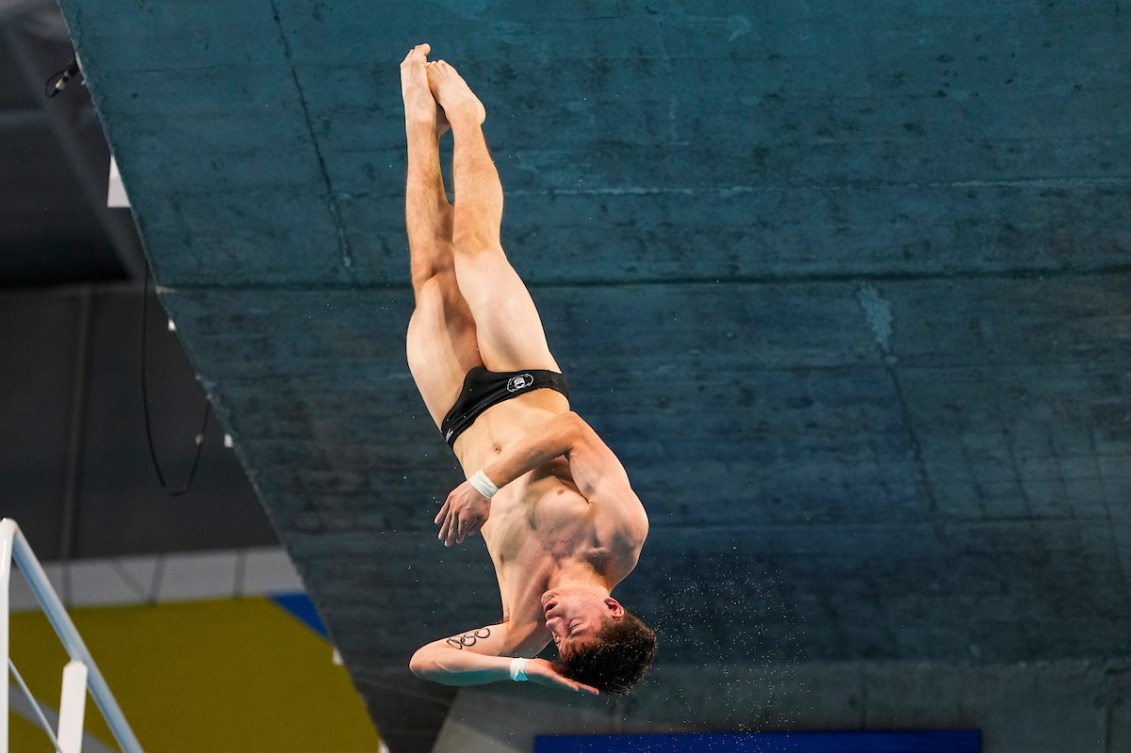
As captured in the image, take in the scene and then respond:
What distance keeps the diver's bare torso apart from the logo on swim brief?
0.12 feet

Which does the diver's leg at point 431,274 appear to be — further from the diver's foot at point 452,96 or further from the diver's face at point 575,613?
the diver's face at point 575,613

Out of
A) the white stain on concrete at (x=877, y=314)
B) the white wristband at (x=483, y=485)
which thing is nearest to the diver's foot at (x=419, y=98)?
the white wristband at (x=483, y=485)

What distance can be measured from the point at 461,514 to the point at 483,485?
0.15 metres

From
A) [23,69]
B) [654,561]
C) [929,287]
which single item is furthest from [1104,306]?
[23,69]

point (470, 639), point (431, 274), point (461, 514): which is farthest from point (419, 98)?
point (470, 639)

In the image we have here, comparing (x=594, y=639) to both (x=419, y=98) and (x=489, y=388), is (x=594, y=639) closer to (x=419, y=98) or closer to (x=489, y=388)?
(x=489, y=388)

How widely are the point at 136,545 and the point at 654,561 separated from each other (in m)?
5.60

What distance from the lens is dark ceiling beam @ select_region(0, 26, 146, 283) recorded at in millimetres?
10000

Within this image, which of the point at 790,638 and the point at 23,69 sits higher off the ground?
the point at 23,69

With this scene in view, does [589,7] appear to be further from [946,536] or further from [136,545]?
[136,545]

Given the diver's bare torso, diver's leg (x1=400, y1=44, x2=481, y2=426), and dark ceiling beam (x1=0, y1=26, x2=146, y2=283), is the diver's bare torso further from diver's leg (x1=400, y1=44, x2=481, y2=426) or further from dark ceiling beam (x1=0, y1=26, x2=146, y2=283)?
dark ceiling beam (x1=0, y1=26, x2=146, y2=283)

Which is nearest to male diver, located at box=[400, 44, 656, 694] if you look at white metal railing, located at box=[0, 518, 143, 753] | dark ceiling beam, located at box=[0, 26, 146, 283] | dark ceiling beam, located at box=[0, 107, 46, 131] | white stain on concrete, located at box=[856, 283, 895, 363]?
white metal railing, located at box=[0, 518, 143, 753]

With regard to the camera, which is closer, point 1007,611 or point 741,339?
point 741,339

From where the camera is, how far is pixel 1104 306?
22.3 ft
